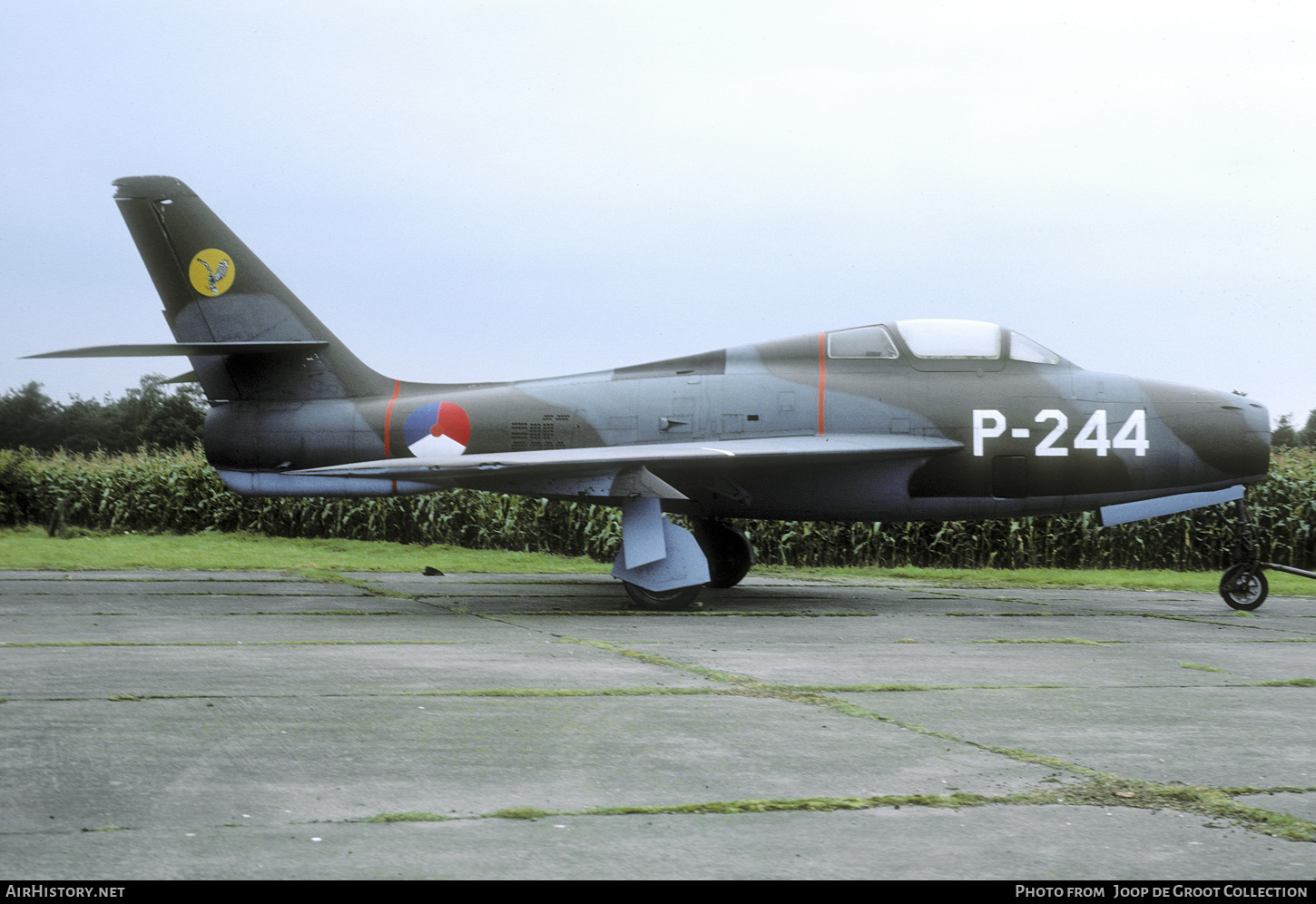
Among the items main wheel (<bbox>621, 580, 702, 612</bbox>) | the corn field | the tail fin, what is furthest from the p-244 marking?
the corn field

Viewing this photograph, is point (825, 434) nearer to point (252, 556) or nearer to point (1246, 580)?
point (1246, 580)

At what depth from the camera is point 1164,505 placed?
1066 cm

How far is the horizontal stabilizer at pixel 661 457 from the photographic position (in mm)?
9422

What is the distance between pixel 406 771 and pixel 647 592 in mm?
6200

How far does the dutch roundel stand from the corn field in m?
5.82

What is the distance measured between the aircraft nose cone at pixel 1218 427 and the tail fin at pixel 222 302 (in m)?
7.57

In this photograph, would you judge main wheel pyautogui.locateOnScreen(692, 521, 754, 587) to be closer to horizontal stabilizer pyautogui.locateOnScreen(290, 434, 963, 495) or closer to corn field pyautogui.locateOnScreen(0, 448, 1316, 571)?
horizontal stabilizer pyautogui.locateOnScreen(290, 434, 963, 495)

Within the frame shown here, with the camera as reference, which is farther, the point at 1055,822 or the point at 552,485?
the point at 552,485

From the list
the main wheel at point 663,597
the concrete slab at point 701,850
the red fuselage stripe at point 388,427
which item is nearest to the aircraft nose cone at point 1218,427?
Answer: the main wheel at point 663,597

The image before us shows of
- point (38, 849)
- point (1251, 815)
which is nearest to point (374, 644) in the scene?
point (38, 849)

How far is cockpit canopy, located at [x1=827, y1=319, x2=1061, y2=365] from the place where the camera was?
10.7 m

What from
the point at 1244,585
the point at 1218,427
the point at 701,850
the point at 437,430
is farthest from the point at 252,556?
the point at 701,850

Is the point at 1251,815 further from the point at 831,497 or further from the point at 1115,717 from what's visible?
the point at 831,497

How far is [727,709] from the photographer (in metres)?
4.83
